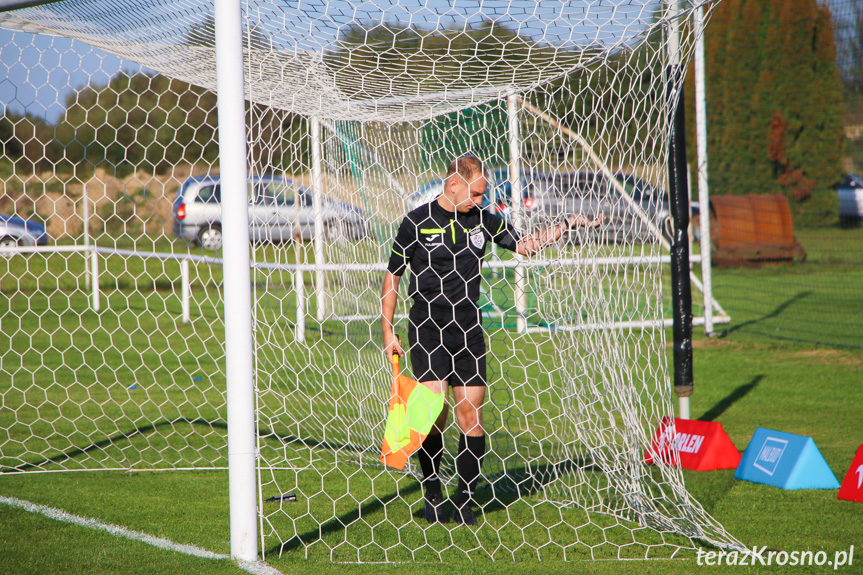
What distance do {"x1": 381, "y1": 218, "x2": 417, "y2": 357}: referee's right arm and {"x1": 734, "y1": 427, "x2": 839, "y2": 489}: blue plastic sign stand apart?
86.8 inches

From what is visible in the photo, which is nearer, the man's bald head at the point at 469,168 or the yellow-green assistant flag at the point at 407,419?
the yellow-green assistant flag at the point at 407,419

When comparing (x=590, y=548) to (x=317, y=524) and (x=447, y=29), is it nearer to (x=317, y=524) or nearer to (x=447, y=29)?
(x=317, y=524)

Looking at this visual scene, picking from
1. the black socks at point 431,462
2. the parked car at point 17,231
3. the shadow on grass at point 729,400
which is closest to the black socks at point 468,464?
the black socks at point 431,462

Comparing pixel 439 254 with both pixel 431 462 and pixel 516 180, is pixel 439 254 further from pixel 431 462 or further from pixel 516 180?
pixel 516 180

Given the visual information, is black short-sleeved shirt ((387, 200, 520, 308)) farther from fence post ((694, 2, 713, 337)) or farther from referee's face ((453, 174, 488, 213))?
fence post ((694, 2, 713, 337))

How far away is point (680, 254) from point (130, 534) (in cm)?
344

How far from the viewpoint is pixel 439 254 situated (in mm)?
3408

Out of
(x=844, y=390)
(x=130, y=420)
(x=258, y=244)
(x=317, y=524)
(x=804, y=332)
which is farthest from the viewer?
(x=804, y=332)

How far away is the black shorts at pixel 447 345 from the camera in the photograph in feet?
11.2

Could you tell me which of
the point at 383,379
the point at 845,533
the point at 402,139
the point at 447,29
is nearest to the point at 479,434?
the point at 383,379

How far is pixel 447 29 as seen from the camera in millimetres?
3383

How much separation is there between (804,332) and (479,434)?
7.08 metres

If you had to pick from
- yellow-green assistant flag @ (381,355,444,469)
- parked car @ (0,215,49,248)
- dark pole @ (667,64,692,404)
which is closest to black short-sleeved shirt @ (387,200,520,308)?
yellow-green assistant flag @ (381,355,444,469)

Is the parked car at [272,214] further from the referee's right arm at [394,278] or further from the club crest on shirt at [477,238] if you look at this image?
the club crest on shirt at [477,238]
